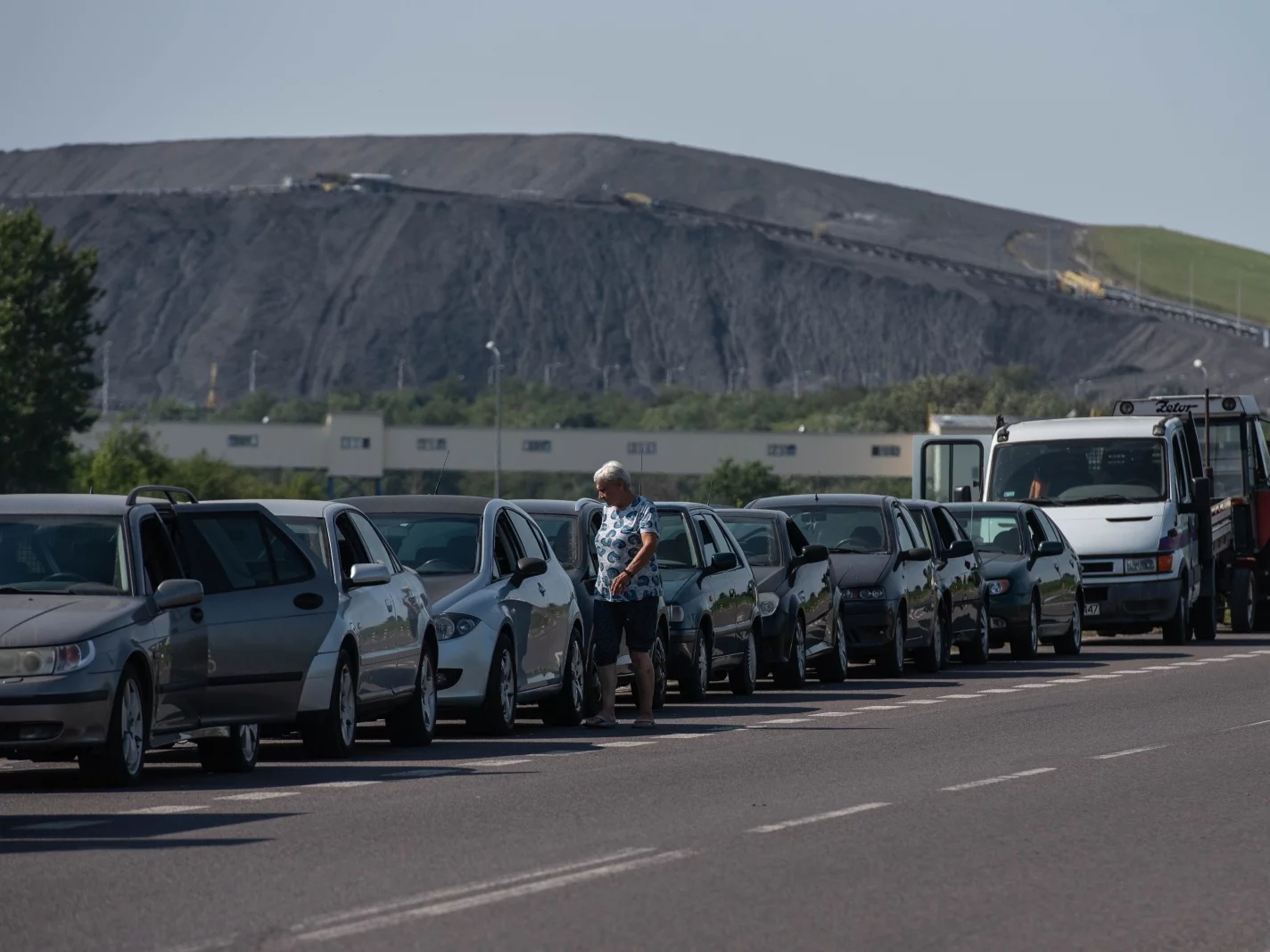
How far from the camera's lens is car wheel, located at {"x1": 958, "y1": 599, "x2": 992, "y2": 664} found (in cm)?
2834

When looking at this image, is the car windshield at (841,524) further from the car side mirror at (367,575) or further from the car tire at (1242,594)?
the car tire at (1242,594)

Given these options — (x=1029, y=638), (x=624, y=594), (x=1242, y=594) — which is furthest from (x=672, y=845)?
(x=1242, y=594)

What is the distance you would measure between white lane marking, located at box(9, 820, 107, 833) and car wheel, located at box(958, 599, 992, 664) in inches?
716

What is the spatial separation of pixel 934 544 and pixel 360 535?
1254cm

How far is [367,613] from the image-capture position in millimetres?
14867

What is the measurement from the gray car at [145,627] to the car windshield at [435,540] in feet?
8.91

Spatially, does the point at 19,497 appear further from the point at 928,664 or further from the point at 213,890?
the point at 928,664

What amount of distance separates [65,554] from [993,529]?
19.2m

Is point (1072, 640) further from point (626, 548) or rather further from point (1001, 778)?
point (1001, 778)

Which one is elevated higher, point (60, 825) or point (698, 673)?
point (698, 673)

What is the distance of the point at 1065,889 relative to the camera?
898 cm

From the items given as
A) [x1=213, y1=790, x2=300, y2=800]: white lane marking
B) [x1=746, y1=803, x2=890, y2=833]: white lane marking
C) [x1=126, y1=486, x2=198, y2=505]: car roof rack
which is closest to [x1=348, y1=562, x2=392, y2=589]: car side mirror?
[x1=126, y1=486, x2=198, y2=505]: car roof rack

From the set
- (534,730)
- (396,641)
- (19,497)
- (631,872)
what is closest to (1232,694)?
(534,730)

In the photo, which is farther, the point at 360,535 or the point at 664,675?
the point at 664,675
